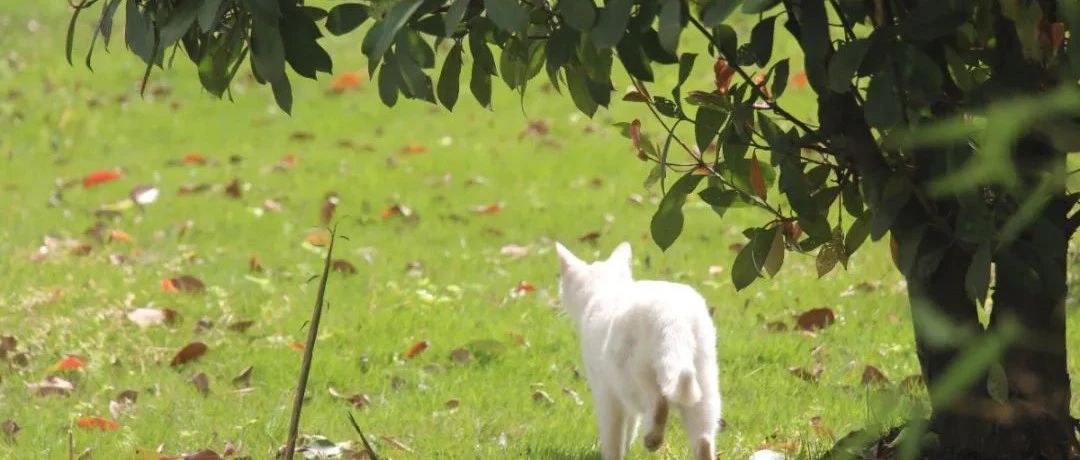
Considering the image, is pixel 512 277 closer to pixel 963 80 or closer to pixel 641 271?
pixel 641 271

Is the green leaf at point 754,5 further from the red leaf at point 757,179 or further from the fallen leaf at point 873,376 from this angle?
the fallen leaf at point 873,376

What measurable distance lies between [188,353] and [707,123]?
2.98 meters

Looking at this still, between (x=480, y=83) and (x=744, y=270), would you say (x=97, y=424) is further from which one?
(x=744, y=270)

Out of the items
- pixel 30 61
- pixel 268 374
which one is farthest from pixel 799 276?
pixel 30 61

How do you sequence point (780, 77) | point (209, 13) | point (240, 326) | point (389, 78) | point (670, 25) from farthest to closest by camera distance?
point (240, 326) → point (780, 77) → point (389, 78) → point (209, 13) → point (670, 25)

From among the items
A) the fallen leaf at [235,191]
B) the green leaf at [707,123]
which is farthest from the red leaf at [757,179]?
the fallen leaf at [235,191]

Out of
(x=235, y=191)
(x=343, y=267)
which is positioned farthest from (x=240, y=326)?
(x=235, y=191)

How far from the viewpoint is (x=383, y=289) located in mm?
6285

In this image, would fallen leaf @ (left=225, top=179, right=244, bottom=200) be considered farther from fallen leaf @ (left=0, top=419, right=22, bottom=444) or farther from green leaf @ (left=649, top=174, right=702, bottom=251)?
green leaf @ (left=649, top=174, right=702, bottom=251)

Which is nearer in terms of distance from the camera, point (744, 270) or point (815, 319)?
point (744, 270)

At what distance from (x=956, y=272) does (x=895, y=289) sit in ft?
10.2

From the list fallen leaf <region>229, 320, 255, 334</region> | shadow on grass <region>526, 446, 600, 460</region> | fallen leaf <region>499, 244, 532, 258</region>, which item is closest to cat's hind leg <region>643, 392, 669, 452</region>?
shadow on grass <region>526, 446, 600, 460</region>

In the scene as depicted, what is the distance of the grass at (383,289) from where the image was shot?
4.33 metres

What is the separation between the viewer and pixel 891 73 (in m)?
2.16
